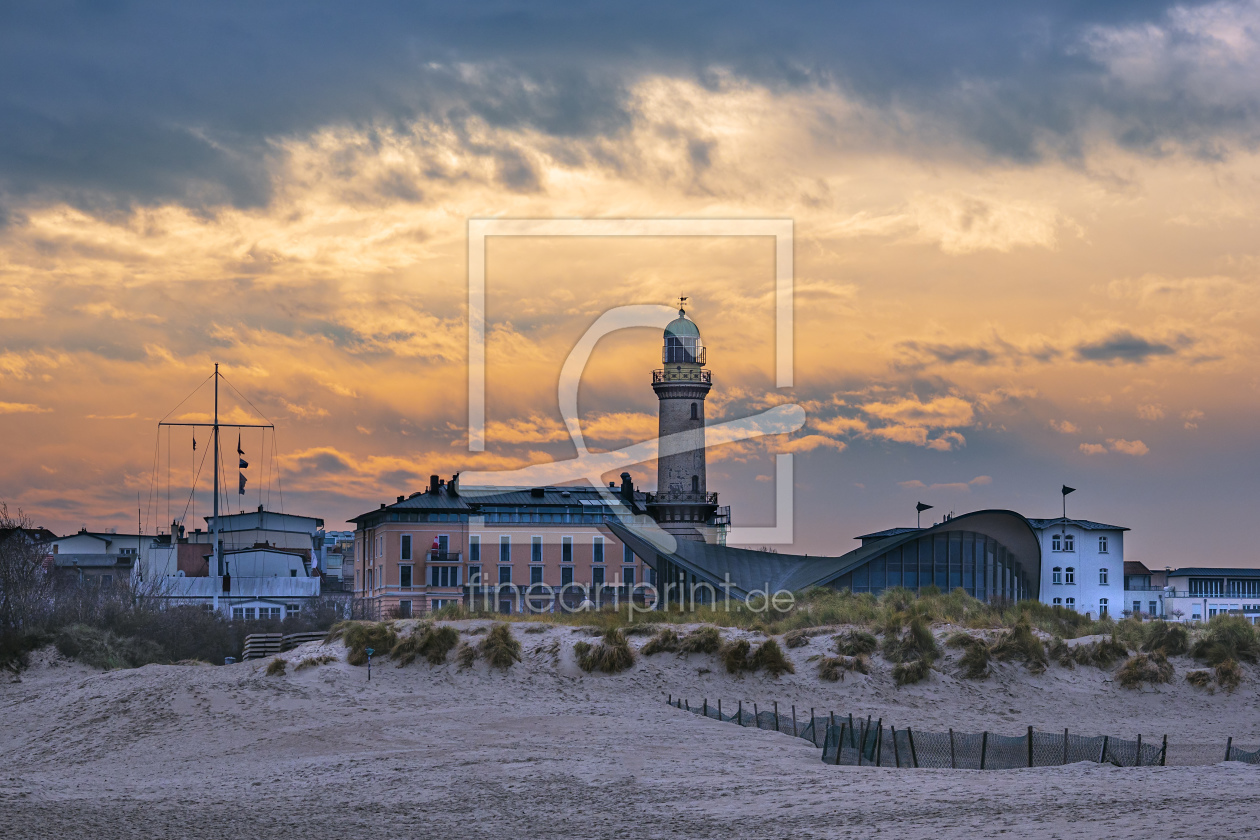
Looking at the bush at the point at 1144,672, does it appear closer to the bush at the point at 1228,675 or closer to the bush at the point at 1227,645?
the bush at the point at 1228,675

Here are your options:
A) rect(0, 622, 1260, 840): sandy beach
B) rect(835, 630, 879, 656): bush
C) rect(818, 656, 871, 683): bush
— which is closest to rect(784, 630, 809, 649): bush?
rect(0, 622, 1260, 840): sandy beach

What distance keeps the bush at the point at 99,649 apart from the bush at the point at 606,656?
19.5 m

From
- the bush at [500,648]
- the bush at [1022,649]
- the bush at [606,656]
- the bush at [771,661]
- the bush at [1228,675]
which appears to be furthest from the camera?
Answer: the bush at [500,648]

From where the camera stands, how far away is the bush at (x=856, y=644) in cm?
3994

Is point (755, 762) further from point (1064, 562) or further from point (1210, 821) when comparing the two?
point (1064, 562)

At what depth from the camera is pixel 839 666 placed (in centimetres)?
3859

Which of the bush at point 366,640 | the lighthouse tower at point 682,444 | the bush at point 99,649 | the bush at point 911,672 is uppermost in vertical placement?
the lighthouse tower at point 682,444

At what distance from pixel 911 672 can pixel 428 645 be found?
577 inches

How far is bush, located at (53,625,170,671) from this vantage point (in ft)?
160

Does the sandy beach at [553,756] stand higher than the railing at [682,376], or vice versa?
the railing at [682,376]

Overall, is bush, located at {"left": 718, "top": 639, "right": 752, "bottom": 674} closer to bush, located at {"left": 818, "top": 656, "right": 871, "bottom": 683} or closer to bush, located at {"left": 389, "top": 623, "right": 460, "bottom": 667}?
bush, located at {"left": 818, "top": 656, "right": 871, "bottom": 683}

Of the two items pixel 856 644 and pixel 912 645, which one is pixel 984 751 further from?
pixel 856 644

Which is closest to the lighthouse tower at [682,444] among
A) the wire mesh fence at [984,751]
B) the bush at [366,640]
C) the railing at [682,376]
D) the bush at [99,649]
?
the railing at [682,376]

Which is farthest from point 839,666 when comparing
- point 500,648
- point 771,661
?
point 500,648
